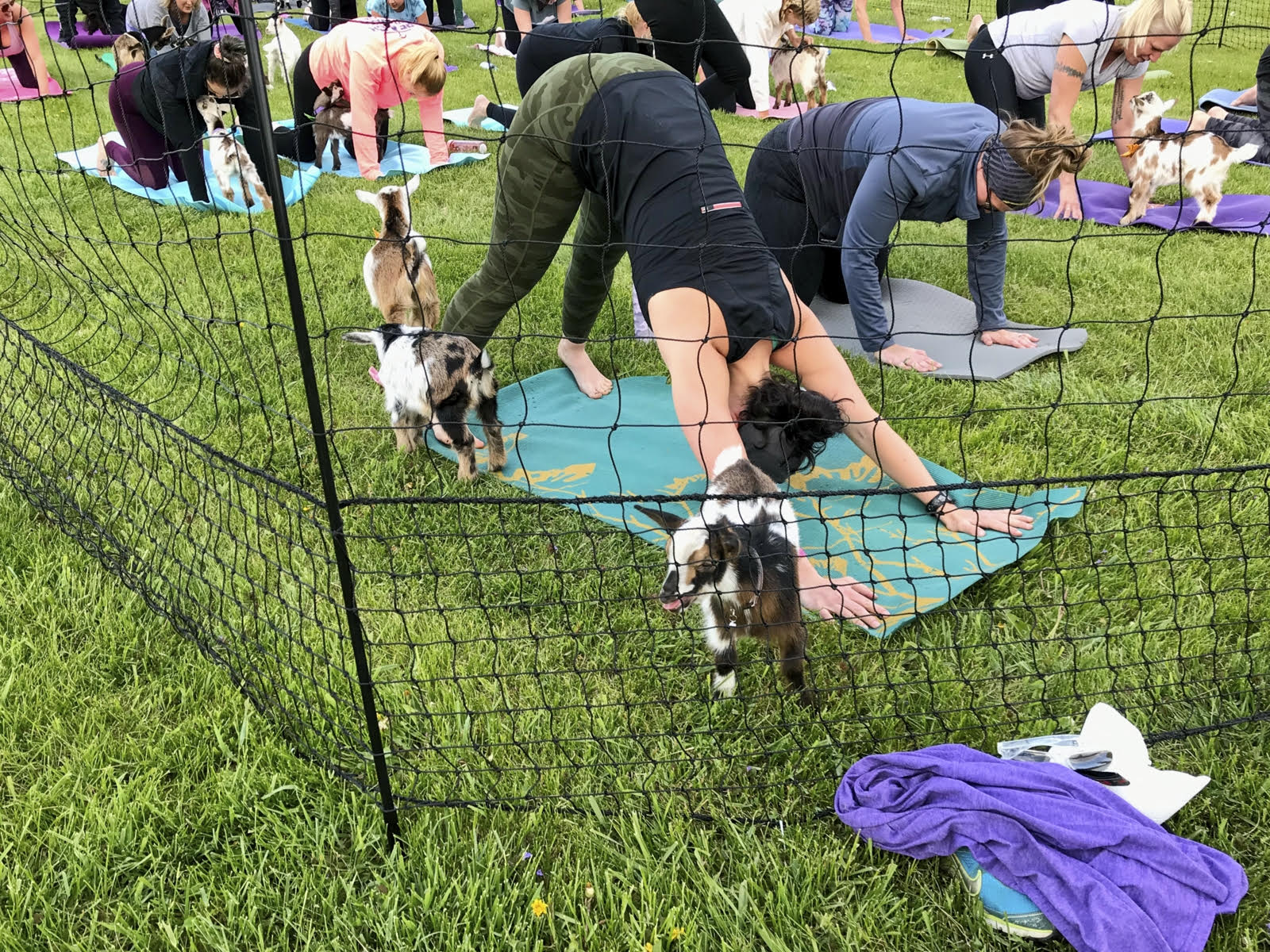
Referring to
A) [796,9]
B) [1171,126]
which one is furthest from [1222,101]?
[796,9]

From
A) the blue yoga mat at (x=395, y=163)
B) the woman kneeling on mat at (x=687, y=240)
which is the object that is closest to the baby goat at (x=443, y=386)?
the woman kneeling on mat at (x=687, y=240)

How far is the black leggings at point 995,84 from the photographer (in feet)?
19.2

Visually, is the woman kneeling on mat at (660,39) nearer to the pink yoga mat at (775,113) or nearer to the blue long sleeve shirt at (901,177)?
the blue long sleeve shirt at (901,177)

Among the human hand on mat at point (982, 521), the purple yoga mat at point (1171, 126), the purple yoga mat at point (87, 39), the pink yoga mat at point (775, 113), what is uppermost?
the purple yoga mat at point (87, 39)

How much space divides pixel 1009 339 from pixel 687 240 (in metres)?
2.51

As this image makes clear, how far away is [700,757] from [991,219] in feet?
10.8

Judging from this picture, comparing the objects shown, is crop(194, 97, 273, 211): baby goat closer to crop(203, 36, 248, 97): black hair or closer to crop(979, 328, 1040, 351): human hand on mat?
crop(203, 36, 248, 97): black hair

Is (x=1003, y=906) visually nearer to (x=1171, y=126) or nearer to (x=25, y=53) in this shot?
(x=1171, y=126)

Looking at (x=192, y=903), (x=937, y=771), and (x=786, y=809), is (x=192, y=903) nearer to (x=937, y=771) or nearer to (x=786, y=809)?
(x=786, y=809)

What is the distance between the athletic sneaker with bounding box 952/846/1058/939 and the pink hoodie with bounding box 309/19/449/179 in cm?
611

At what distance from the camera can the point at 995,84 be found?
232 inches

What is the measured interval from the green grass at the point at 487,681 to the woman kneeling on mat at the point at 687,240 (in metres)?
0.43

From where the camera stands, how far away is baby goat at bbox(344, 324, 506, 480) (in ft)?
11.3

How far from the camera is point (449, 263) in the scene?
5.47 meters
